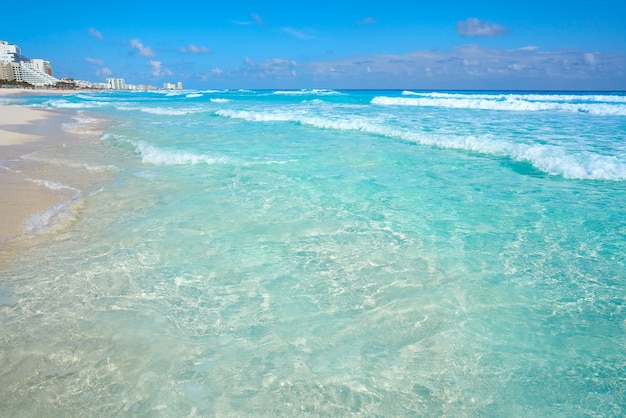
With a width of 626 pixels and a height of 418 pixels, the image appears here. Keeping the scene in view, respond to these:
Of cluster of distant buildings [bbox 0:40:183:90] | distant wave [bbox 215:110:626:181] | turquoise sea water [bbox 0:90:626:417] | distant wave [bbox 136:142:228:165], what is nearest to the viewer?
turquoise sea water [bbox 0:90:626:417]

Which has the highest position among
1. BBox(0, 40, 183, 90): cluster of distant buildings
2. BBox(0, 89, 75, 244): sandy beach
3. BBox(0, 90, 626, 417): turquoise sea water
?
BBox(0, 40, 183, 90): cluster of distant buildings

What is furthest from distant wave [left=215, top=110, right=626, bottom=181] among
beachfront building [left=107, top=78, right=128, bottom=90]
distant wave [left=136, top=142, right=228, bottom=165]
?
beachfront building [left=107, top=78, right=128, bottom=90]

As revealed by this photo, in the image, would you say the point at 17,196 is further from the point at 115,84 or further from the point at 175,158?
the point at 115,84

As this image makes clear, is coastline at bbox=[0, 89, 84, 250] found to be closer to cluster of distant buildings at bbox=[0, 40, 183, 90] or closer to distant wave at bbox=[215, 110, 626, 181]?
distant wave at bbox=[215, 110, 626, 181]

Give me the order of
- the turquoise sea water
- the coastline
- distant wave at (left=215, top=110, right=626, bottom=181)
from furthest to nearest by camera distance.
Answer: distant wave at (left=215, top=110, right=626, bottom=181) < the coastline < the turquoise sea water

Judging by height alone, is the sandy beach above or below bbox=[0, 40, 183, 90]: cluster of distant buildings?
below

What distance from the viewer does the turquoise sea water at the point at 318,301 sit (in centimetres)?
251

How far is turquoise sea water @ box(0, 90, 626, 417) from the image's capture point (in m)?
2.51

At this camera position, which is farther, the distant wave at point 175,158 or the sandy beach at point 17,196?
the distant wave at point 175,158

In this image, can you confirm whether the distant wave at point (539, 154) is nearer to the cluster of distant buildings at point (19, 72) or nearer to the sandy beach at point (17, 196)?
the sandy beach at point (17, 196)

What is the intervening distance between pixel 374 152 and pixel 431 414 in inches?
386

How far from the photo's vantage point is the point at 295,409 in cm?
237

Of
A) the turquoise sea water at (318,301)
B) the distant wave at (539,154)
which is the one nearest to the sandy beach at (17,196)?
the turquoise sea water at (318,301)

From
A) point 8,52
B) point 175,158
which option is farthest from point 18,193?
point 8,52
